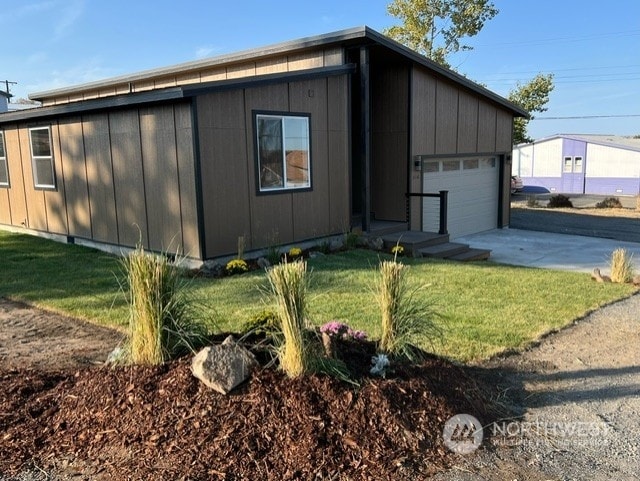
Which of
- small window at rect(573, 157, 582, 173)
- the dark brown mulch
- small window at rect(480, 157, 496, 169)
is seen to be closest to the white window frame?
the dark brown mulch

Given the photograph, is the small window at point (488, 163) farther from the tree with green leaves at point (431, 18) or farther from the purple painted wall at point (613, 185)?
the purple painted wall at point (613, 185)

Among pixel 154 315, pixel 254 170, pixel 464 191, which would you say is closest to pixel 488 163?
pixel 464 191

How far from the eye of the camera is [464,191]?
1484 cm

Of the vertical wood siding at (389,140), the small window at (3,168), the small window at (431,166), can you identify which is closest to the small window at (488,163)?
the small window at (431,166)

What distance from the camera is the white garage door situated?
13.4 metres

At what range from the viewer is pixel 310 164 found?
412 inches

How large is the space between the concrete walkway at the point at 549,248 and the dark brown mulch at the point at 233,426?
7.56m

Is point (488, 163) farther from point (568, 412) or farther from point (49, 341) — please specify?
point (49, 341)

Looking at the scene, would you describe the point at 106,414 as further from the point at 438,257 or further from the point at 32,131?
the point at 32,131

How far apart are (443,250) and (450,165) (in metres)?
4.19

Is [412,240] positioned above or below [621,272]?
above

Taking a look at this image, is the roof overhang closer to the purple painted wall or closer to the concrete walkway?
the concrete walkway

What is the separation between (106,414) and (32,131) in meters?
10.4

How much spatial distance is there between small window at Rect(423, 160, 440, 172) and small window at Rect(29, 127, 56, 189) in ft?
27.7
